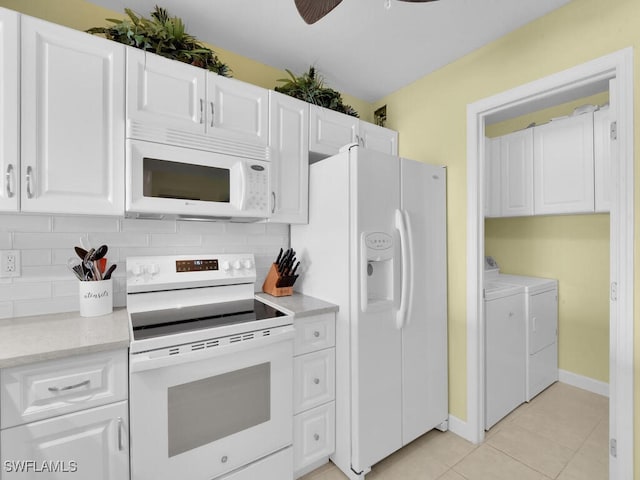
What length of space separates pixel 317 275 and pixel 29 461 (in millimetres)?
1489

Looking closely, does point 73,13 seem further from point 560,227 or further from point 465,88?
point 560,227

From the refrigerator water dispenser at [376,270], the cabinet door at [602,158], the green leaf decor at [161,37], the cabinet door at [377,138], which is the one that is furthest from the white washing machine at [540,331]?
the green leaf decor at [161,37]

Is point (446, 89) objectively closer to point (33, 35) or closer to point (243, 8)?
point (243, 8)

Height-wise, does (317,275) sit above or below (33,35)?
below

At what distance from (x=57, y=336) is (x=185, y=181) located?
2.92ft

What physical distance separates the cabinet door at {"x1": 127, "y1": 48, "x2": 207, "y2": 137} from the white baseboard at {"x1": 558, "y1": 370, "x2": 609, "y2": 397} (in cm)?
379

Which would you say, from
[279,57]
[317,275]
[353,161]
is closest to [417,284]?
[317,275]

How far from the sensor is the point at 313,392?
1.74m

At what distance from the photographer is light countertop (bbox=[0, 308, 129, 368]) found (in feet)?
3.41

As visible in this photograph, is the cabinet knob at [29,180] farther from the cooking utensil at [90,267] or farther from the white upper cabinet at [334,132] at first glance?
the white upper cabinet at [334,132]

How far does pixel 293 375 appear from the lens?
166 cm

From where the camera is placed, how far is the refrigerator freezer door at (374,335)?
1697 millimetres

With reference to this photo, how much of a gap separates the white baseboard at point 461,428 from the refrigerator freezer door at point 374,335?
0.54 metres

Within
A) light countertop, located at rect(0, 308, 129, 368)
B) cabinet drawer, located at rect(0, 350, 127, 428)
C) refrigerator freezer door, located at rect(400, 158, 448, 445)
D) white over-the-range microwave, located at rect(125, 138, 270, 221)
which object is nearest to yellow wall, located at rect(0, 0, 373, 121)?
white over-the-range microwave, located at rect(125, 138, 270, 221)
